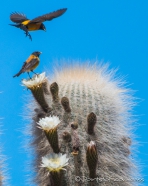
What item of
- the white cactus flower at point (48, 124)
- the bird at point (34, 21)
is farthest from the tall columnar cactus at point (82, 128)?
the bird at point (34, 21)

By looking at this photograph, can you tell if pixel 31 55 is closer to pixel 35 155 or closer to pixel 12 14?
pixel 12 14

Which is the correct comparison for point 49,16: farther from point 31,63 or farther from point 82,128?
point 82,128

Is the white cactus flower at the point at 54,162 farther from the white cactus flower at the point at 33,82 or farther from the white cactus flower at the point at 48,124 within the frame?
the white cactus flower at the point at 33,82

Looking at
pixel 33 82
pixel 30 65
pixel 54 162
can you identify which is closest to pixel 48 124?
pixel 54 162

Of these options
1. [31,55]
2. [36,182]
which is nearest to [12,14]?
[31,55]

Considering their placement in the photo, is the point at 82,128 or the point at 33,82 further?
the point at 82,128

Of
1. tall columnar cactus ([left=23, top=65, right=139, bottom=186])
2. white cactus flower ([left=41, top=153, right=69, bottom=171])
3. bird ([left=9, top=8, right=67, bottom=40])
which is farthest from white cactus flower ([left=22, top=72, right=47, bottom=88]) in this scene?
white cactus flower ([left=41, top=153, right=69, bottom=171])

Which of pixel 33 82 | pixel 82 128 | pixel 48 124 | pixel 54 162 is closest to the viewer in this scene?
pixel 54 162
